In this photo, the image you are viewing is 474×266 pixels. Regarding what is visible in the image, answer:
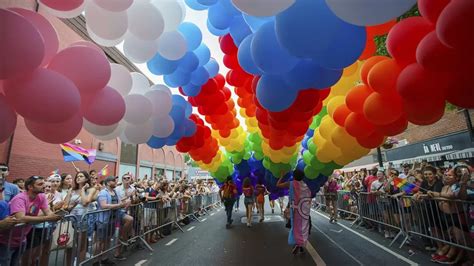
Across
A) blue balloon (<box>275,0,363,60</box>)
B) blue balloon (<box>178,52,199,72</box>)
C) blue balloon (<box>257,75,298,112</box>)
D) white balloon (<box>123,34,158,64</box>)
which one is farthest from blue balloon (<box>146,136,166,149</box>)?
blue balloon (<box>275,0,363,60</box>)

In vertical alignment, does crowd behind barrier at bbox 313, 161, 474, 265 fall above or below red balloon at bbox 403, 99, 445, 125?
below

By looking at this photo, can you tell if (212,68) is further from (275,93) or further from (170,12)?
(275,93)

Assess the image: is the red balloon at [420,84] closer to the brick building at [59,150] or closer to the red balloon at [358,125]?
the red balloon at [358,125]

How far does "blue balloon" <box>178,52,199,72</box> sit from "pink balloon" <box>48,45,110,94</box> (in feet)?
7.07

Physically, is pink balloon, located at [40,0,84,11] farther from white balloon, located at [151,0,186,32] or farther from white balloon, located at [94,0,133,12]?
white balloon, located at [151,0,186,32]

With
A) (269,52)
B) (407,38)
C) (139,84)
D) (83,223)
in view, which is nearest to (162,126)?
(139,84)

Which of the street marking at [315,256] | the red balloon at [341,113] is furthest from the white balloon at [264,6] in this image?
the street marking at [315,256]

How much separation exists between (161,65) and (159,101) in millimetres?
646

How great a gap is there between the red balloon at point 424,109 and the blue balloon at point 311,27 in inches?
51.7

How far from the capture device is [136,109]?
407cm

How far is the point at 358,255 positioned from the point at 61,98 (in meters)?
5.76

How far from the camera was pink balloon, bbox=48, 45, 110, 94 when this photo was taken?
2633mm

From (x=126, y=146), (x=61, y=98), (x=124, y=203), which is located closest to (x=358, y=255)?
(x=124, y=203)

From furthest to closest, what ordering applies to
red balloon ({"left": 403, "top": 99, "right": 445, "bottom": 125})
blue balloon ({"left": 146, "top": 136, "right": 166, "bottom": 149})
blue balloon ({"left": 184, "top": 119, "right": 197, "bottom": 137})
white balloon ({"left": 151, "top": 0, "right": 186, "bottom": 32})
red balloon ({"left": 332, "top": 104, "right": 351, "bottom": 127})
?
blue balloon ({"left": 184, "top": 119, "right": 197, "bottom": 137}) < blue balloon ({"left": 146, "top": 136, "right": 166, "bottom": 149}) < red balloon ({"left": 332, "top": 104, "right": 351, "bottom": 127}) < white balloon ({"left": 151, "top": 0, "right": 186, "bottom": 32}) < red balloon ({"left": 403, "top": 99, "right": 445, "bottom": 125})
